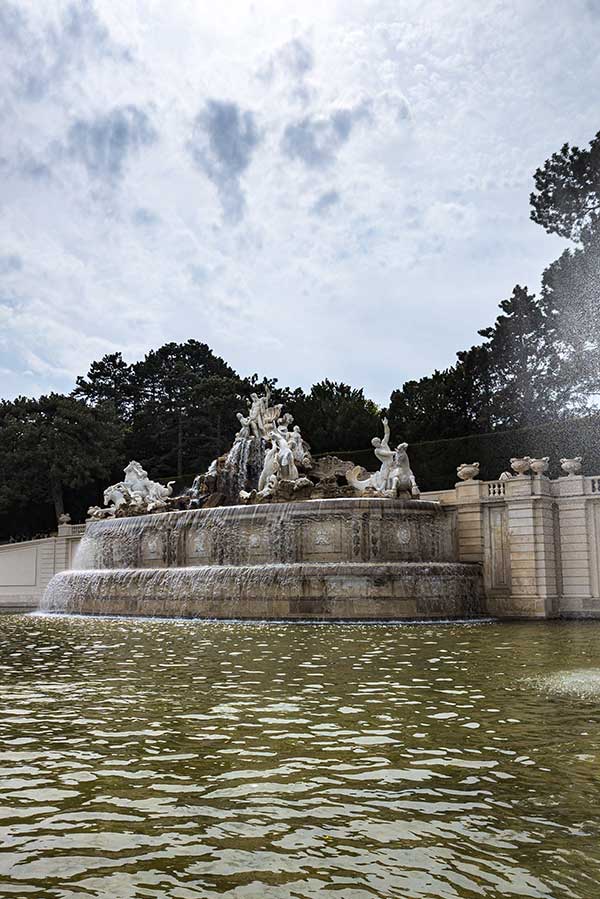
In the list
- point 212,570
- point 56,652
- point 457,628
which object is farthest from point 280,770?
point 212,570

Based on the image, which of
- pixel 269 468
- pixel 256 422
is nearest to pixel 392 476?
pixel 269 468

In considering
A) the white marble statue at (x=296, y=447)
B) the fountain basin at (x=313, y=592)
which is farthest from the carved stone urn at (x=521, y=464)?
the white marble statue at (x=296, y=447)

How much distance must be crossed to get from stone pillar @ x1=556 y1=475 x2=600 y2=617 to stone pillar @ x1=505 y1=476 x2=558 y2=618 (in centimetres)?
Answer: 30

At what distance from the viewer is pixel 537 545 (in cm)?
2136

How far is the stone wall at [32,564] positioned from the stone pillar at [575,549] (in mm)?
18250

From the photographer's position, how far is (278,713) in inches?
254

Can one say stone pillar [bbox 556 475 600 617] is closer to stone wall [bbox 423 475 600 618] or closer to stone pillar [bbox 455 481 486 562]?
stone wall [bbox 423 475 600 618]

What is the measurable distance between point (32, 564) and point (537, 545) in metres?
19.9

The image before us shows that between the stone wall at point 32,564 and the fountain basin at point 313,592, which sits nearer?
the fountain basin at point 313,592

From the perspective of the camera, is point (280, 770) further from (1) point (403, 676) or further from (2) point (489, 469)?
(2) point (489, 469)

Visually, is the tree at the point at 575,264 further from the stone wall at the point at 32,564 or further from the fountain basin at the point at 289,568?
the stone wall at the point at 32,564

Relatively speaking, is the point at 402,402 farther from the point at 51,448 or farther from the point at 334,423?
the point at 51,448

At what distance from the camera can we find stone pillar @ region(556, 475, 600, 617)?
21.4 meters

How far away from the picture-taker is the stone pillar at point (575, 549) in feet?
70.1
